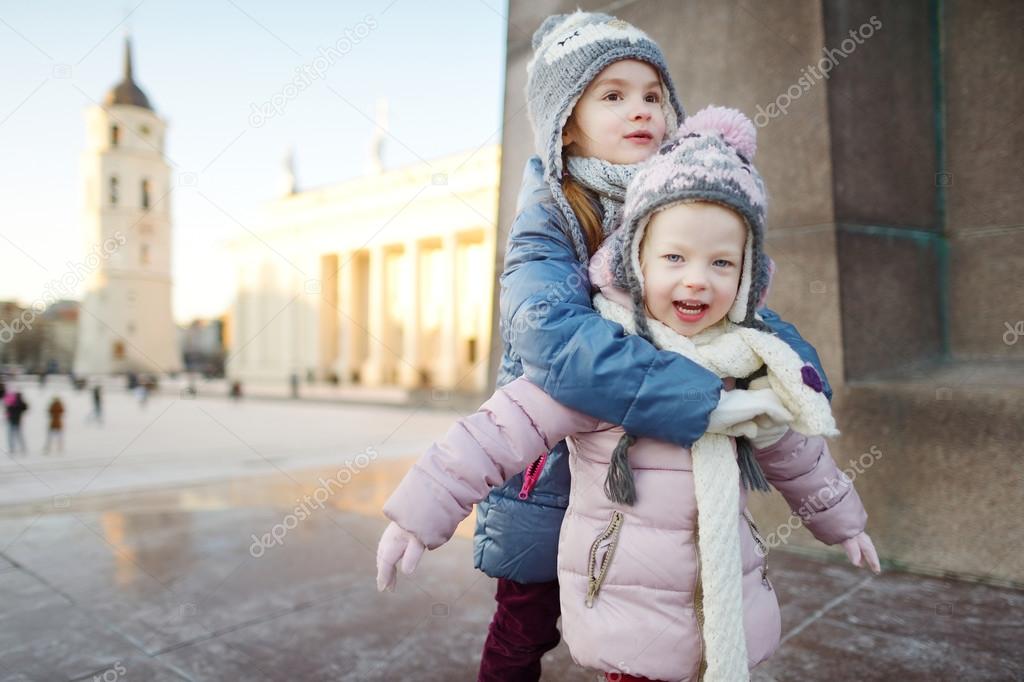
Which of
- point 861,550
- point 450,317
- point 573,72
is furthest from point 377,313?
point 861,550

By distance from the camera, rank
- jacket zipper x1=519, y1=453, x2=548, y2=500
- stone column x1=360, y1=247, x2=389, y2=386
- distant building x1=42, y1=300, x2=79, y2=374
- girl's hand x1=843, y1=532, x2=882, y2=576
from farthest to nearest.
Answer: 1. distant building x1=42, y1=300, x2=79, y2=374
2. stone column x1=360, y1=247, x2=389, y2=386
3. jacket zipper x1=519, y1=453, x2=548, y2=500
4. girl's hand x1=843, y1=532, x2=882, y2=576

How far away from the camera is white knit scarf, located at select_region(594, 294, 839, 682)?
51.4 inches

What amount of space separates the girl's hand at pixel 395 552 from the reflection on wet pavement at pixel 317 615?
1315mm

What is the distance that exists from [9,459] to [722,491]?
12330 millimetres

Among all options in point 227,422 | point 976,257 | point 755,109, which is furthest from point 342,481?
point 227,422

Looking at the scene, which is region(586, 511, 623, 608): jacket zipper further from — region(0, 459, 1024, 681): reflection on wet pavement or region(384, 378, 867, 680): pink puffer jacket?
region(0, 459, 1024, 681): reflection on wet pavement

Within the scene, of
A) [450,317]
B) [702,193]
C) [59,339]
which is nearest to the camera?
[702,193]

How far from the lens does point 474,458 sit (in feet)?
4.35

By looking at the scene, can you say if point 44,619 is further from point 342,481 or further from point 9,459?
point 9,459

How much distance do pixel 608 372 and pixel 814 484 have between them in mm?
587

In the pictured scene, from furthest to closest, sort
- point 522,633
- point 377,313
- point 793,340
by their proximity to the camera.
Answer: point 377,313, point 522,633, point 793,340

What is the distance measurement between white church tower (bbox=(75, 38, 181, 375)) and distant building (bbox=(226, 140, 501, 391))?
40.4 ft

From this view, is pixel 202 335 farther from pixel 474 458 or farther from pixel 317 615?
pixel 474 458

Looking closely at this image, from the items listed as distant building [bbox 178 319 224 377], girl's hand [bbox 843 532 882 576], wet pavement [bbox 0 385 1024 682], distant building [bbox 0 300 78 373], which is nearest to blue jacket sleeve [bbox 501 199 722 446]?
girl's hand [bbox 843 532 882 576]
